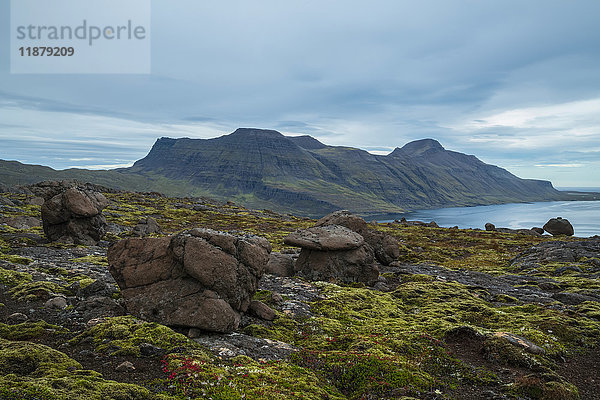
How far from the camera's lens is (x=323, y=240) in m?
32.8

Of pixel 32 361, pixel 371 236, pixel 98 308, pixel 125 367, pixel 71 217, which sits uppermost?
pixel 71 217

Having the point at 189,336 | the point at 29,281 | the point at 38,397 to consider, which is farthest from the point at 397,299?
the point at 29,281

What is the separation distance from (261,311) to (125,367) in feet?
28.7

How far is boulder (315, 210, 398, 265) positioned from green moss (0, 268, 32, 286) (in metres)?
28.5

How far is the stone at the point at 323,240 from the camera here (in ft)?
106

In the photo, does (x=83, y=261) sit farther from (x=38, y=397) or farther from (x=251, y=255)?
(x=38, y=397)

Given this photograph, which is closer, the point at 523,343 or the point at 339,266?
the point at 523,343

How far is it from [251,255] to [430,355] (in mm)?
11037

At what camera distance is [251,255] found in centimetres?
2005

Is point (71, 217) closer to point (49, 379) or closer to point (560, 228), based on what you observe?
point (49, 379)

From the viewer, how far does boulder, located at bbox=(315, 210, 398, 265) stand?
41.9m

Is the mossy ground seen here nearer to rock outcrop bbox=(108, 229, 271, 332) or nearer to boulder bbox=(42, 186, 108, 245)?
rock outcrop bbox=(108, 229, 271, 332)

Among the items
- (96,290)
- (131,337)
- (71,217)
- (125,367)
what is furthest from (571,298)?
(71,217)

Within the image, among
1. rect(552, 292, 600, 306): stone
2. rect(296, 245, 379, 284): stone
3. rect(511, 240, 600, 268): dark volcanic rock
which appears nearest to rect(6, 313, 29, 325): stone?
rect(296, 245, 379, 284): stone
